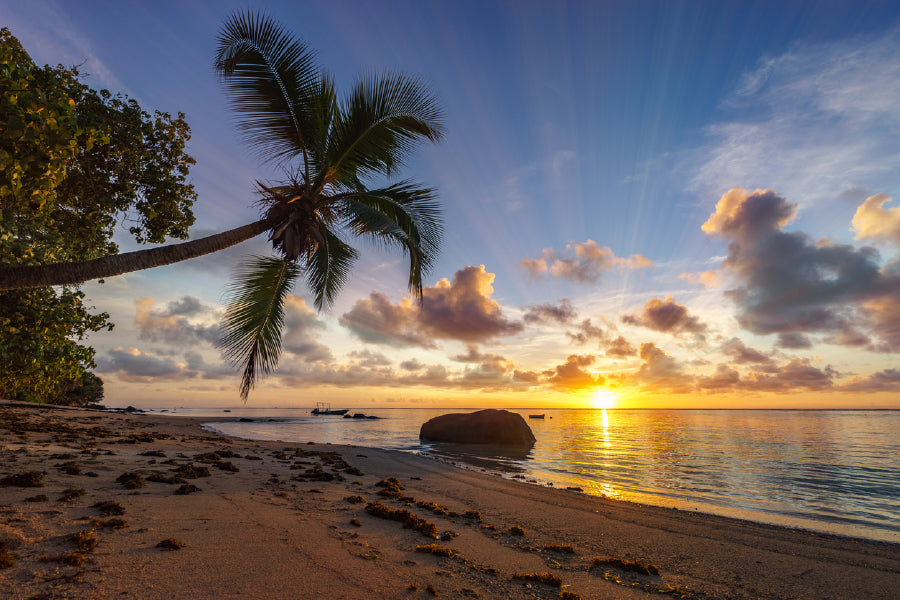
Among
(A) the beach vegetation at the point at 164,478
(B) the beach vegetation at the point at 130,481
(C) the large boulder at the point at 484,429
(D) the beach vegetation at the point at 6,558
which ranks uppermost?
(D) the beach vegetation at the point at 6,558

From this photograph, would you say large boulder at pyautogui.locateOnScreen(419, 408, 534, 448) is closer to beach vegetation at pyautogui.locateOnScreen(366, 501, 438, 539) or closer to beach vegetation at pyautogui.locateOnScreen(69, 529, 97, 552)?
beach vegetation at pyautogui.locateOnScreen(366, 501, 438, 539)

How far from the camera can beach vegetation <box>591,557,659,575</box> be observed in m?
6.04

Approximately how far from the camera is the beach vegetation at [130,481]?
770 centimetres

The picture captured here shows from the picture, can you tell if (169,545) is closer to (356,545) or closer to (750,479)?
(356,545)

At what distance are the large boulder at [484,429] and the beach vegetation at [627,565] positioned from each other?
26.0m

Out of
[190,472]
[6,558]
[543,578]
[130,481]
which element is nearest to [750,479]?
[543,578]

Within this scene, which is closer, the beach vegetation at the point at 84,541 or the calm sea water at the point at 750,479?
the beach vegetation at the point at 84,541

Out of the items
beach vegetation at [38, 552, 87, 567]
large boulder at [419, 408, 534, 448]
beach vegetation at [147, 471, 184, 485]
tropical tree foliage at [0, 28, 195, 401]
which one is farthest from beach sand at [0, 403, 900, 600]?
large boulder at [419, 408, 534, 448]

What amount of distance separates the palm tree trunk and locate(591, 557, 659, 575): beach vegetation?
29.3ft

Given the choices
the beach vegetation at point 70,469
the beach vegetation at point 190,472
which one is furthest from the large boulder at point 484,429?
the beach vegetation at point 70,469

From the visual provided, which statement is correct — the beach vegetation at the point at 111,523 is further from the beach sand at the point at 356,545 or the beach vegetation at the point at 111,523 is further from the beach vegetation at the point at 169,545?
the beach vegetation at the point at 169,545

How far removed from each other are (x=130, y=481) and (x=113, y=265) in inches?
182

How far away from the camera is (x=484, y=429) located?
3350 centimetres

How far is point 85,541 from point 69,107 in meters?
5.53
